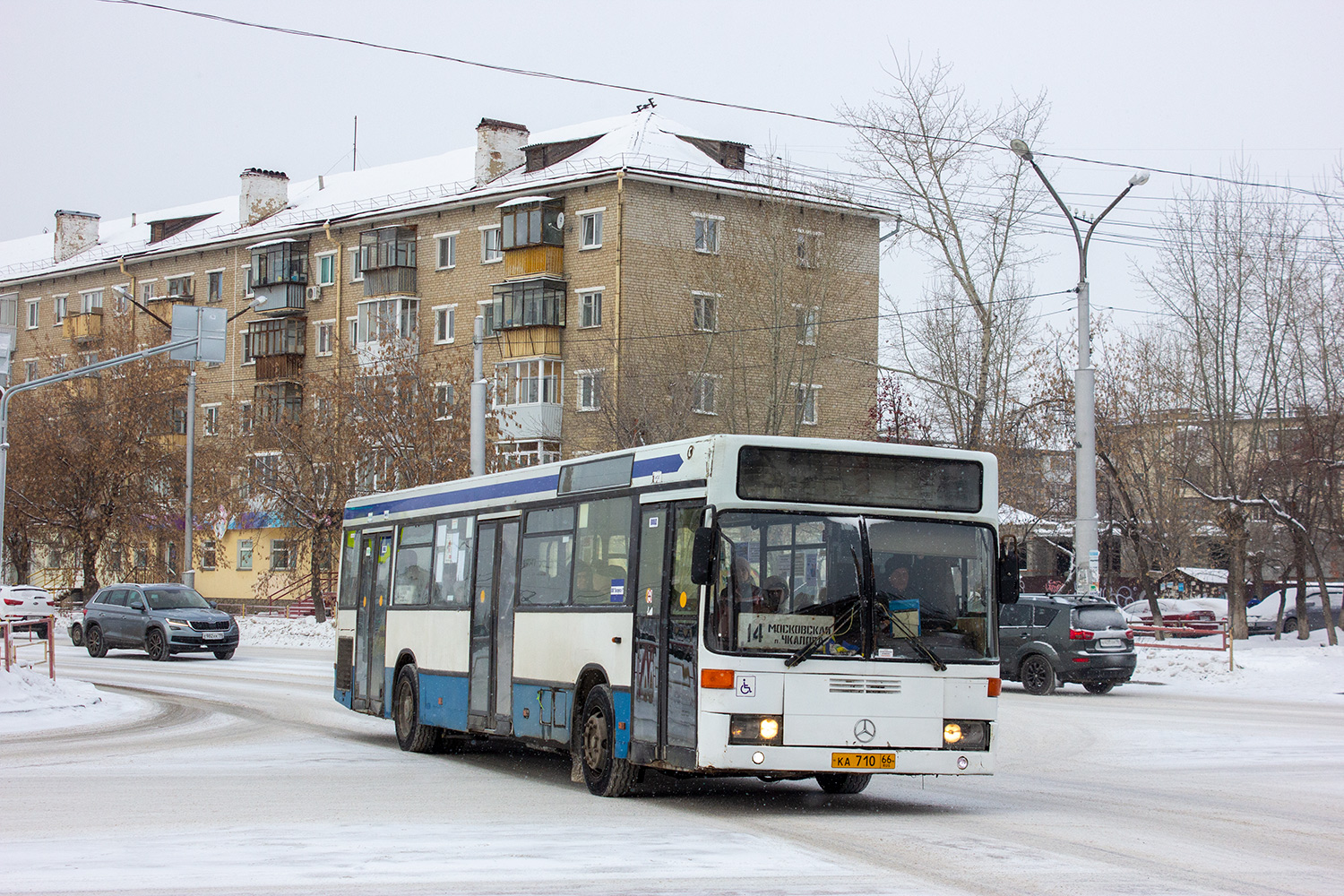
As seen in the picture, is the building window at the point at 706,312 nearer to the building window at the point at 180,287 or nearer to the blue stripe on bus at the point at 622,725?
the building window at the point at 180,287

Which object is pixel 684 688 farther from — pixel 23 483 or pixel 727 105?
pixel 23 483

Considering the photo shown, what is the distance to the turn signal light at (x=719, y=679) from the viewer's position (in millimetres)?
11227

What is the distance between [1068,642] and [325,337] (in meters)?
47.7

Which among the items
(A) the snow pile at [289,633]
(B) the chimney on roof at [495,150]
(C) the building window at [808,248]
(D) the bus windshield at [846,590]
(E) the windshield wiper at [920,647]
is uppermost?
(B) the chimney on roof at [495,150]

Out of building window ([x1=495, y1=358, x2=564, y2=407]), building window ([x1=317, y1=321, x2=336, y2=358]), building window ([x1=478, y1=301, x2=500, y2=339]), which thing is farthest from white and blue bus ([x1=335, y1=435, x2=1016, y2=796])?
building window ([x1=317, y1=321, x2=336, y2=358])

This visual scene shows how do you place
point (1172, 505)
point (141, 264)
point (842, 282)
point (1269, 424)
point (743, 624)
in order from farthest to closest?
point (141, 264) < point (842, 282) < point (1172, 505) < point (1269, 424) < point (743, 624)

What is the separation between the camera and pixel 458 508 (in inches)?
641

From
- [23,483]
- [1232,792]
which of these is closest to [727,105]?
[1232,792]

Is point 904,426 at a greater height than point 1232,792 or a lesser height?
greater

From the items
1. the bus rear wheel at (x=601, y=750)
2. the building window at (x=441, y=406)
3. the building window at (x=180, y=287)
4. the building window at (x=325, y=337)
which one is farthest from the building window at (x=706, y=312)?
the bus rear wheel at (x=601, y=750)

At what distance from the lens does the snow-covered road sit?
8750mm

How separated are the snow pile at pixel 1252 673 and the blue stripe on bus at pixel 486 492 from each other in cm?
1525

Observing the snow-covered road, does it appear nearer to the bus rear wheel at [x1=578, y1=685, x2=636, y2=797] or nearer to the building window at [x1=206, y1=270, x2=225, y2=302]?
the bus rear wheel at [x1=578, y1=685, x2=636, y2=797]

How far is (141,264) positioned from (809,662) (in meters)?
71.2
